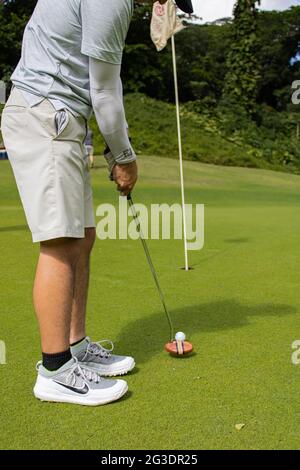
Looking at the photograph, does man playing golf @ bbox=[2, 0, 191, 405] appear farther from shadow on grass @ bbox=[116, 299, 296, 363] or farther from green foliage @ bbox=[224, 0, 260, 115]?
green foliage @ bbox=[224, 0, 260, 115]

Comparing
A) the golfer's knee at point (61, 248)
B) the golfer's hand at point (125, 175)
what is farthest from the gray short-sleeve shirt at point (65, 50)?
the golfer's knee at point (61, 248)

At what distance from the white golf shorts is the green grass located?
691 mm

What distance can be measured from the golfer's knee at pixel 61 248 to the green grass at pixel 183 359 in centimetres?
54

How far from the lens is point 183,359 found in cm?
280

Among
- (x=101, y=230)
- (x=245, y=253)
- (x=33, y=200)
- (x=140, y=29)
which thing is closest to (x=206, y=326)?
(x=33, y=200)

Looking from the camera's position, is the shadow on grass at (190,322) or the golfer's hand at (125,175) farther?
the shadow on grass at (190,322)

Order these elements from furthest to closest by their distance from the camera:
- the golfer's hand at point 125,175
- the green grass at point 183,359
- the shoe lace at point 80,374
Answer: the golfer's hand at point 125,175, the shoe lace at point 80,374, the green grass at point 183,359

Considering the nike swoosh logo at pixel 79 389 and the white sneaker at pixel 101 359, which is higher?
the nike swoosh logo at pixel 79 389

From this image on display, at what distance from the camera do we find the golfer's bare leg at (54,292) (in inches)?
94.0

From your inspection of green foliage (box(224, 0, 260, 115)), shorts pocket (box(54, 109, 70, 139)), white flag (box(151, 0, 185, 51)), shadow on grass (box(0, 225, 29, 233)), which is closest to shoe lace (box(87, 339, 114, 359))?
shorts pocket (box(54, 109, 70, 139))

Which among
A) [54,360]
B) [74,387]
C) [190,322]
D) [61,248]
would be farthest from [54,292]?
[190,322]

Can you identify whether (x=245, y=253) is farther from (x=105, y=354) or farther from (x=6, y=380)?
(x=6, y=380)

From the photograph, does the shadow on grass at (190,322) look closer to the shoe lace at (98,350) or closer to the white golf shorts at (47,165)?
the shoe lace at (98,350)

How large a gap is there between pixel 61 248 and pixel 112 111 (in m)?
0.57
